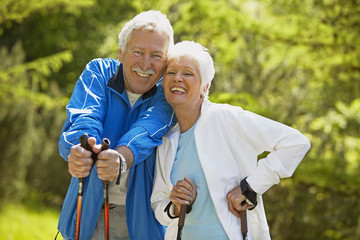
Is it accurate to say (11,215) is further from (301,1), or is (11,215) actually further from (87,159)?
(87,159)

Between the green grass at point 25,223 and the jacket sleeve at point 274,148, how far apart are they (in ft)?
18.0

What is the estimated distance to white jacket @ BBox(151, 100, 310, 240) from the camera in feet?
8.30

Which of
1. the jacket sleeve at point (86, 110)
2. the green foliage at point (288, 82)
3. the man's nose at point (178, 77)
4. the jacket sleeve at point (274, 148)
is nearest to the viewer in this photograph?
the jacket sleeve at point (86, 110)

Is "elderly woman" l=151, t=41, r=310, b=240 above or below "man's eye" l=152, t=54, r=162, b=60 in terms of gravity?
below

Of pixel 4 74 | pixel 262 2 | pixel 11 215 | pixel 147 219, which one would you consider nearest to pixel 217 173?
pixel 147 219

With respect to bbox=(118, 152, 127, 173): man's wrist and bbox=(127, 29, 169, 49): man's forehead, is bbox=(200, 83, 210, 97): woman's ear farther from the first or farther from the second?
bbox=(118, 152, 127, 173): man's wrist

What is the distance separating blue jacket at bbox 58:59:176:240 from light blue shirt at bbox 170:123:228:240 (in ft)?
0.55

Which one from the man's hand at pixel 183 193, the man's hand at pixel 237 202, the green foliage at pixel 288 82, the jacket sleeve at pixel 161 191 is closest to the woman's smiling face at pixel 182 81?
the jacket sleeve at pixel 161 191

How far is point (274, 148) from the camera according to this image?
2.58 metres

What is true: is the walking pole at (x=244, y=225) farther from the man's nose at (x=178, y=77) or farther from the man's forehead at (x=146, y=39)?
the man's forehead at (x=146, y=39)

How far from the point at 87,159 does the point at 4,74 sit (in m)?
4.73

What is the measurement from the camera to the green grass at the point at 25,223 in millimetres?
7397

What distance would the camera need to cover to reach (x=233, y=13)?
22.1 feet

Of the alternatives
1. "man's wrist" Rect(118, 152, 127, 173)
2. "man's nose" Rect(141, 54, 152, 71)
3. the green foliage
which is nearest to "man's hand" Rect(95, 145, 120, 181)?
"man's wrist" Rect(118, 152, 127, 173)
